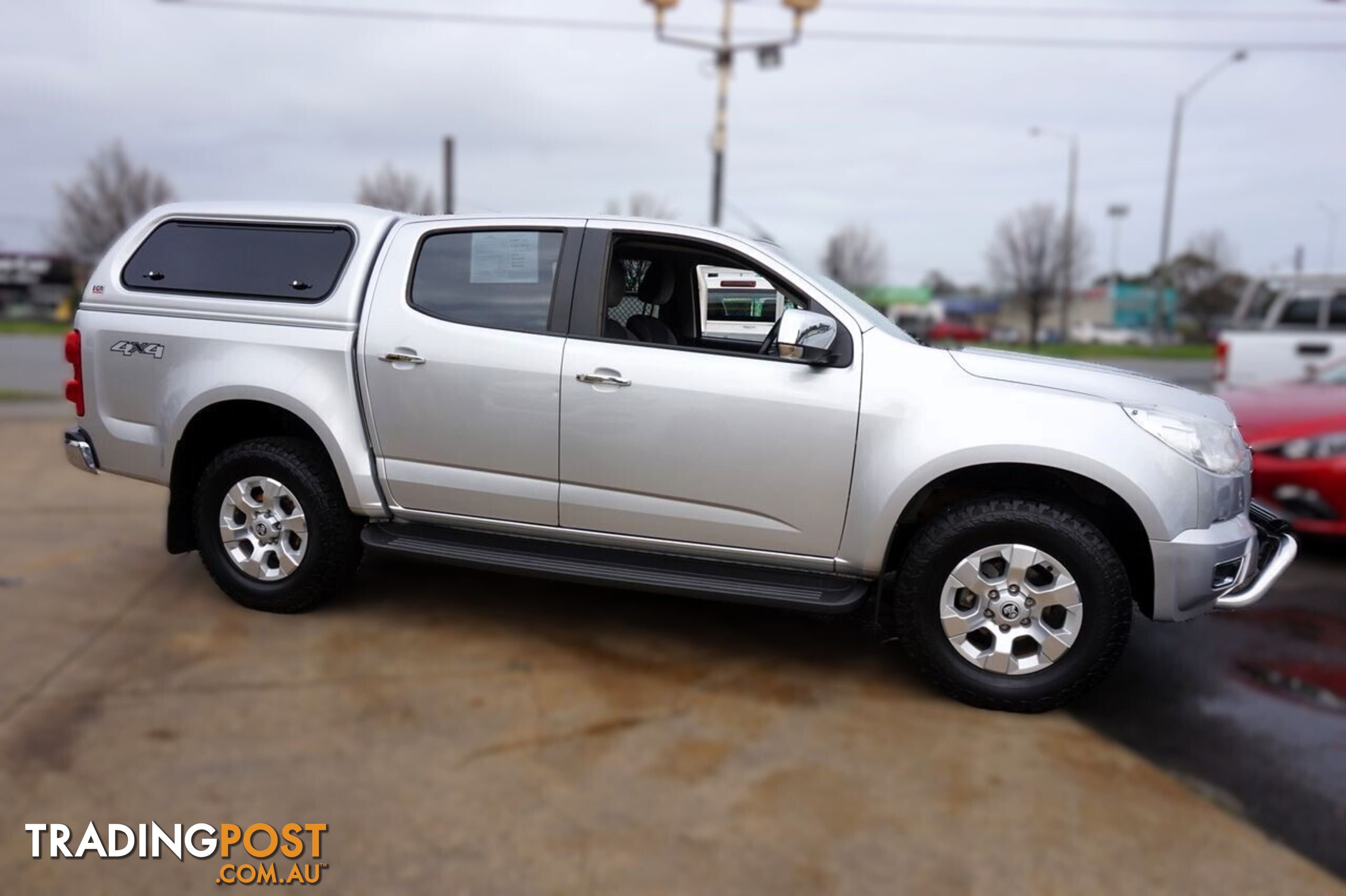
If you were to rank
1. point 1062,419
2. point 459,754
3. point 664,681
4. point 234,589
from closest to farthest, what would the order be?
1. point 459,754
2. point 1062,419
3. point 664,681
4. point 234,589

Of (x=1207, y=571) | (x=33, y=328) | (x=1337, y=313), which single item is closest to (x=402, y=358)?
(x=1207, y=571)

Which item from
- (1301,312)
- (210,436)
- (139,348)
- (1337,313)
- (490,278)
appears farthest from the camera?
(1301,312)

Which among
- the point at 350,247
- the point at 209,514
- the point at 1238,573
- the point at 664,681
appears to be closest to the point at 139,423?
the point at 209,514

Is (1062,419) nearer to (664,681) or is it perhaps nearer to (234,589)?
(664,681)

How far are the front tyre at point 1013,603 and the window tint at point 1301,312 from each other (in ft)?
36.1

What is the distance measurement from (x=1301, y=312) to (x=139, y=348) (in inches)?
511

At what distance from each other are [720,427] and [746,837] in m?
1.61

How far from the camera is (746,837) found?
2.88 meters

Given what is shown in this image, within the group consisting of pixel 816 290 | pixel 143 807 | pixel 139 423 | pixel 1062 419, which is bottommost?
pixel 143 807

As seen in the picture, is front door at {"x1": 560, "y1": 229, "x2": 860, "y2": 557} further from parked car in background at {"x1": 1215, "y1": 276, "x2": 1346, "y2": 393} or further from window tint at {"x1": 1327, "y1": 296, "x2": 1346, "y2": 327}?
window tint at {"x1": 1327, "y1": 296, "x2": 1346, "y2": 327}

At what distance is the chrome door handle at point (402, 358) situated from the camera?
14.3 ft

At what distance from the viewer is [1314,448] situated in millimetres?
5848

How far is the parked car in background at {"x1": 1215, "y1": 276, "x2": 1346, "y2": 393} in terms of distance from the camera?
1219 centimetres

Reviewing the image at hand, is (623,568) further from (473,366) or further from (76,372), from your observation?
(76,372)
